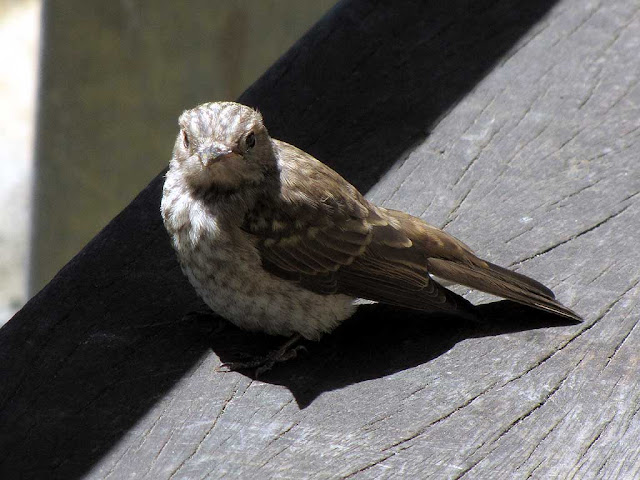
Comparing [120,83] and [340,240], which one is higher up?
[120,83]

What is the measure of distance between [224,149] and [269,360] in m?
0.79

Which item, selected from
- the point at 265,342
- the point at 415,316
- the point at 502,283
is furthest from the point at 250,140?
the point at 502,283

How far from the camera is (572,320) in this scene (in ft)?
8.89

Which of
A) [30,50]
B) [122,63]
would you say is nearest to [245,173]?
[122,63]

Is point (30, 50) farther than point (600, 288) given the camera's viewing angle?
Yes

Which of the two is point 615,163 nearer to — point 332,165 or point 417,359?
point 332,165

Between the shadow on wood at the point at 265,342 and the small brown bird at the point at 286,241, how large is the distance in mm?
84

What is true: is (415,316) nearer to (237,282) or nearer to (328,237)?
(328,237)

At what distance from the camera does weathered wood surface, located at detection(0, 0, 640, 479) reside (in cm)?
222

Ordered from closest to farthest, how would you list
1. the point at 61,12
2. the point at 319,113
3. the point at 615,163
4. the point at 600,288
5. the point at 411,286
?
1. the point at 600,288
2. the point at 411,286
3. the point at 615,163
4. the point at 319,113
5. the point at 61,12

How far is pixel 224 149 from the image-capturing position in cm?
317

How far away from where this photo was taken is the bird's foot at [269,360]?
259cm

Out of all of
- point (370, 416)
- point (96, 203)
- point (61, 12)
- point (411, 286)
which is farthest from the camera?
point (96, 203)

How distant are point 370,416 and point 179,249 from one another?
3.00 feet
